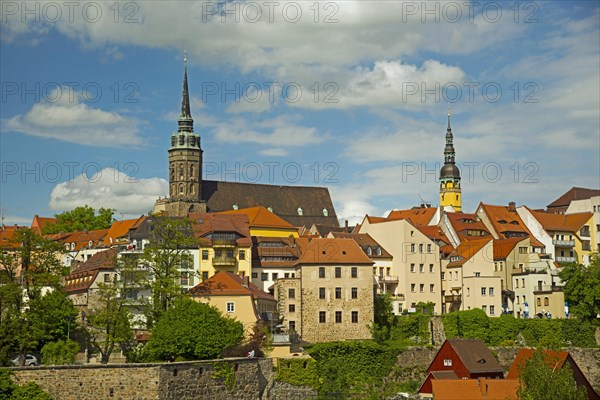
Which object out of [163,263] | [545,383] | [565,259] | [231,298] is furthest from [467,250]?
[545,383]

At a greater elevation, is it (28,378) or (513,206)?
(513,206)

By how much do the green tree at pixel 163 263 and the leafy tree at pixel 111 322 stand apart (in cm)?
186

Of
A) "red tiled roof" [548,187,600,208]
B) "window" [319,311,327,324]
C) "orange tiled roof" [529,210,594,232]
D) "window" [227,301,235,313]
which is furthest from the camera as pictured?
"red tiled roof" [548,187,600,208]

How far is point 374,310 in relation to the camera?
69.9m

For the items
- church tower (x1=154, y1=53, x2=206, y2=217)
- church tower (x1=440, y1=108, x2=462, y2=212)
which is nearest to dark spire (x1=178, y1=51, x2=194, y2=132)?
church tower (x1=154, y1=53, x2=206, y2=217)

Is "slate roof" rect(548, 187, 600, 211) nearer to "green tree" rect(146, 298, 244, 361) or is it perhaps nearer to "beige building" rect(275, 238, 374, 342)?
"beige building" rect(275, 238, 374, 342)

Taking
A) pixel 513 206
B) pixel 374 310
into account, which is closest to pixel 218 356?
pixel 374 310

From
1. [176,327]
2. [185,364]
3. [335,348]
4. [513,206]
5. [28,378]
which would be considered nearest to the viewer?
[28,378]

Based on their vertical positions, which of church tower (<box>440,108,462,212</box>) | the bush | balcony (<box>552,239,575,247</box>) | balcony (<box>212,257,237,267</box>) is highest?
church tower (<box>440,108,462,212</box>)

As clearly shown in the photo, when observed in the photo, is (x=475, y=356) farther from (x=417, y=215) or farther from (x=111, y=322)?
(x=417, y=215)

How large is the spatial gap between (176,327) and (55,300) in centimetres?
1222

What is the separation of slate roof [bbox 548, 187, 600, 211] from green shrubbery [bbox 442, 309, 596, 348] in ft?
152

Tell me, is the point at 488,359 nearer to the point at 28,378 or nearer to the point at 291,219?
the point at 28,378

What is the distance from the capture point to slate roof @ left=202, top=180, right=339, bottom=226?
119 m
